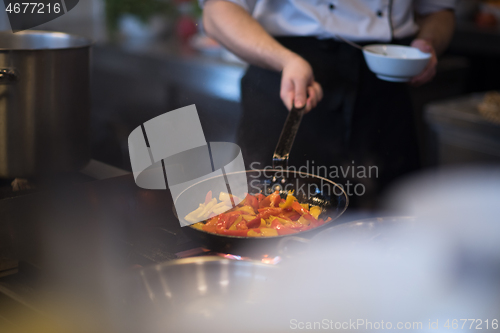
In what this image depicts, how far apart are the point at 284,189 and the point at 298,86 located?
0.76 feet

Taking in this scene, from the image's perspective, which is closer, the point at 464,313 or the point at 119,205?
the point at 464,313

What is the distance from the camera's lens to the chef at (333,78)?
1092mm

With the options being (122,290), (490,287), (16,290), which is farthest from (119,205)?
(490,287)

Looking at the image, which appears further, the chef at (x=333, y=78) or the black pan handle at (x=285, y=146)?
the chef at (x=333, y=78)

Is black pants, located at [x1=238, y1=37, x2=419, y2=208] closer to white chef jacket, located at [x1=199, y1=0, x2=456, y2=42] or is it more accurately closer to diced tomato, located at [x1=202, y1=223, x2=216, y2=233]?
white chef jacket, located at [x1=199, y1=0, x2=456, y2=42]

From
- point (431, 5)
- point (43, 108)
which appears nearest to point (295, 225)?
point (43, 108)

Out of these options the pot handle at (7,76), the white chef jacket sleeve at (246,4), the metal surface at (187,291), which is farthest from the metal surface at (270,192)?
the white chef jacket sleeve at (246,4)

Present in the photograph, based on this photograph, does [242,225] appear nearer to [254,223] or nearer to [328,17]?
[254,223]

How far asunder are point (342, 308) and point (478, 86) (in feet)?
9.75

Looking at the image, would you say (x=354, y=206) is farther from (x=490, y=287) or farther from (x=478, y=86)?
(x=478, y=86)

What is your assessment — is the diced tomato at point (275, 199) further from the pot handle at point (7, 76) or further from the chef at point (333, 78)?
the pot handle at point (7, 76)

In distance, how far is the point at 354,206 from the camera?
37.7 inches

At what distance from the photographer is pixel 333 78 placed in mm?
1235

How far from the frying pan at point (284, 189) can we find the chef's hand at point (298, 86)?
4 centimetres
